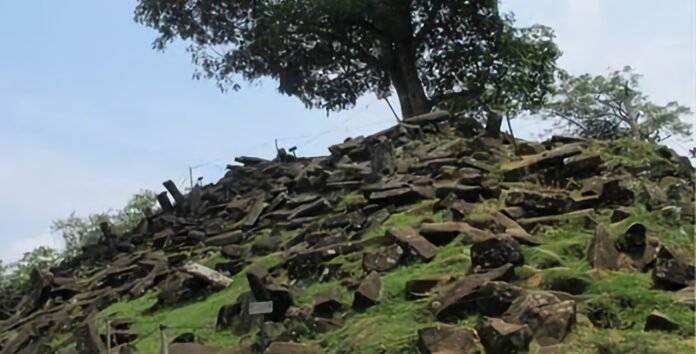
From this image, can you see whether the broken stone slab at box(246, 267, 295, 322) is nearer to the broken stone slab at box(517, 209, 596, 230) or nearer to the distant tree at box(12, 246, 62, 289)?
the broken stone slab at box(517, 209, 596, 230)

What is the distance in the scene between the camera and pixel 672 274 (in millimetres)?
5793

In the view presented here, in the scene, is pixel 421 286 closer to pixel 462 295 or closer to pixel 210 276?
pixel 462 295

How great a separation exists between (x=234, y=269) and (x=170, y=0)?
31.8 ft

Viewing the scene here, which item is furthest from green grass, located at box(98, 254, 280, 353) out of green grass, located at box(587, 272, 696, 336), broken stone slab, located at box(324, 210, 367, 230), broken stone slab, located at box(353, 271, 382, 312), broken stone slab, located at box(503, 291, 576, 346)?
green grass, located at box(587, 272, 696, 336)

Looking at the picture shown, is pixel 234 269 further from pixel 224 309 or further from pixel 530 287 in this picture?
pixel 530 287

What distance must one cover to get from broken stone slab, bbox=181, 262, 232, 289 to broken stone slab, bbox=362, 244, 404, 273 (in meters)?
1.74

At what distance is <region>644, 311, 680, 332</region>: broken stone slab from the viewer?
16.9ft

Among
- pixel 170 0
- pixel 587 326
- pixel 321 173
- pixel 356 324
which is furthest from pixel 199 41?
pixel 587 326

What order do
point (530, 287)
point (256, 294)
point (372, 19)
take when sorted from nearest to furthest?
point (530, 287)
point (256, 294)
point (372, 19)

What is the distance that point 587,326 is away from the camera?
5434 millimetres

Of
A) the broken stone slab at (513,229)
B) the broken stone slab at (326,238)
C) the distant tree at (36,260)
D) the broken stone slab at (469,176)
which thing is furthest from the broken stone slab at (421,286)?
the distant tree at (36,260)

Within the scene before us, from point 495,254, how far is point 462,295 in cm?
75

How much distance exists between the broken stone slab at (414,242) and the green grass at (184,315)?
1524mm

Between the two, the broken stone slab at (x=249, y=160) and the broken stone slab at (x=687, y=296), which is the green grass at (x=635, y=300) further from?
the broken stone slab at (x=249, y=160)
